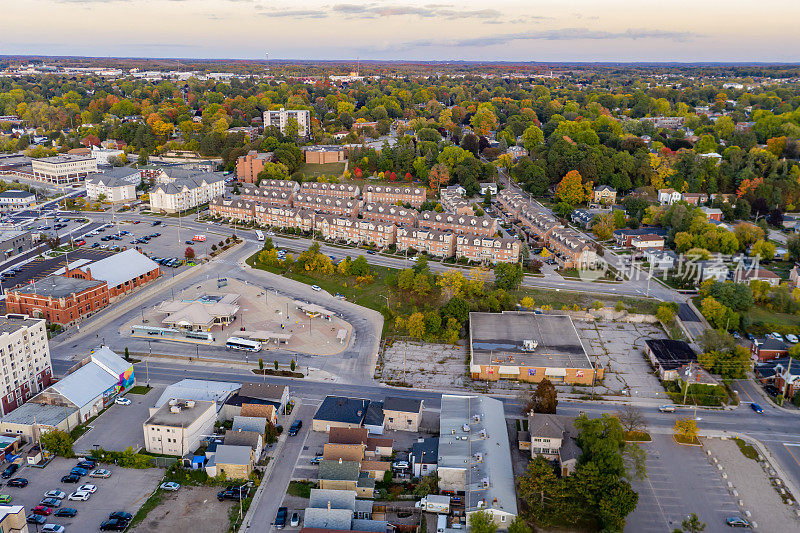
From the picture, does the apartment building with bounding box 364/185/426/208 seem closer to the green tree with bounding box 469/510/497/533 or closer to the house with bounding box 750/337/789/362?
the house with bounding box 750/337/789/362

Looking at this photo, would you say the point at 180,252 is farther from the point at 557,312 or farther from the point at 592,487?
the point at 592,487

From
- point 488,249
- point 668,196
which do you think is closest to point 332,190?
point 488,249

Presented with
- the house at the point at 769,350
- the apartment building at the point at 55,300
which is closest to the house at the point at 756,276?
the house at the point at 769,350

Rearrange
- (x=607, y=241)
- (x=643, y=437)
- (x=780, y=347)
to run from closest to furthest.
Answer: (x=643, y=437) < (x=780, y=347) < (x=607, y=241)

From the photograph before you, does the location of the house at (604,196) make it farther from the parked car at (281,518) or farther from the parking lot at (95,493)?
the parking lot at (95,493)

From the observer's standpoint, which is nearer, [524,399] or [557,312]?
[524,399]

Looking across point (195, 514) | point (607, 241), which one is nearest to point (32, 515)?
point (195, 514)

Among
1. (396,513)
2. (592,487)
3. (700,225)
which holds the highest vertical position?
(700,225)
